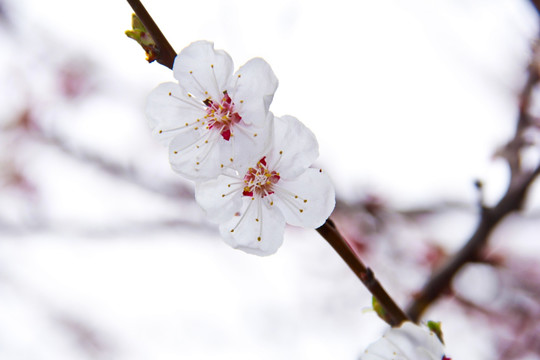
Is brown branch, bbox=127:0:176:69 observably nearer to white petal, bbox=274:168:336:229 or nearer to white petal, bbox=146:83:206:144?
white petal, bbox=146:83:206:144

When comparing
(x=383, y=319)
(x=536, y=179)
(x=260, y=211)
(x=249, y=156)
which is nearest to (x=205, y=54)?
(x=249, y=156)

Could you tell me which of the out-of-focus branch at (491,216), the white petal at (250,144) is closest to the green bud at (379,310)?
the white petal at (250,144)

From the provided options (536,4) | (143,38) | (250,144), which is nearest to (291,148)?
(250,144)

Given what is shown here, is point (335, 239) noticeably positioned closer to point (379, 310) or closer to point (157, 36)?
point (379, 310)

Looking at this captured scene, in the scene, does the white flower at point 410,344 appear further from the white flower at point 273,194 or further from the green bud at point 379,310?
the white flower at point 273,194

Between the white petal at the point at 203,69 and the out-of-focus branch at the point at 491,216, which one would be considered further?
the out-of-focus branch at the point at 491,216

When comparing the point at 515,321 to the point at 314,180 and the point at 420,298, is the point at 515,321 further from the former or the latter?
the point at 314,180
